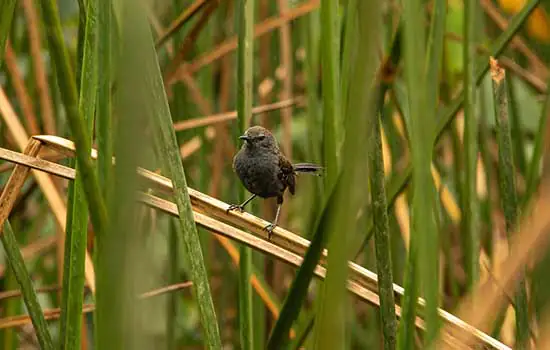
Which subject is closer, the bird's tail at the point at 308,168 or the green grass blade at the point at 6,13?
the green grass blade at the point at 6,13

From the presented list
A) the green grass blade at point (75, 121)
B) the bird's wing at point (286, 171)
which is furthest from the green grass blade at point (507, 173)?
the bird's wing at point (286, 171)

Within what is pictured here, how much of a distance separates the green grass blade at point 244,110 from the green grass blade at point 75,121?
23.0 inches

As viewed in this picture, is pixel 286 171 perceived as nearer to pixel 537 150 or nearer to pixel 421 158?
pixel 537 150

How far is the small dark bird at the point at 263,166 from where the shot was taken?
2094 mm

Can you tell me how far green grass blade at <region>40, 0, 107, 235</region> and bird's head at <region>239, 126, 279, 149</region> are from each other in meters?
1.30

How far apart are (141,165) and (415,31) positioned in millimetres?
406

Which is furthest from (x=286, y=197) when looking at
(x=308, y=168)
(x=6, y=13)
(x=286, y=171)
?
(x=6, y=13)

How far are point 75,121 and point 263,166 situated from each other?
1.41 meters

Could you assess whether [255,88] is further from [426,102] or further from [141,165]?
[141,165]

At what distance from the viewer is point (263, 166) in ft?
7.05

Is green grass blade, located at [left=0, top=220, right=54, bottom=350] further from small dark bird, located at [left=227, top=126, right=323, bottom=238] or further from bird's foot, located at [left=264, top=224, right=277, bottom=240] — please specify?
small dark bird, located at [left=227, top=126, right=323, bottom=238]

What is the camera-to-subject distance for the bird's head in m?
2.12

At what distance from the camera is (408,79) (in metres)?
0.87

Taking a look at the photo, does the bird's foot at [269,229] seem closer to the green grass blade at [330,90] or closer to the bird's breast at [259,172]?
the green grass blade at [330,90]
